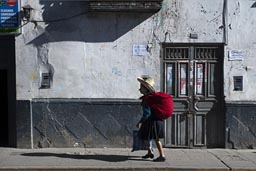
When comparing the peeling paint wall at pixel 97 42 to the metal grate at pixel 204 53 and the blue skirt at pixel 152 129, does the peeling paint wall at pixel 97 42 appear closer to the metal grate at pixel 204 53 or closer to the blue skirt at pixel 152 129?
the metal grate at pixel 204 53

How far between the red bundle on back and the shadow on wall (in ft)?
7.09

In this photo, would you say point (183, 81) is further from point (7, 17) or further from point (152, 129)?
point (7, 17)

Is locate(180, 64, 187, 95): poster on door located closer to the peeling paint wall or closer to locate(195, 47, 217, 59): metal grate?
locate(195, 47, 217, 59): metal grate

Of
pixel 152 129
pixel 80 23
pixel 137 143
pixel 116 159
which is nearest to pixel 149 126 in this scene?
pixel 152 129

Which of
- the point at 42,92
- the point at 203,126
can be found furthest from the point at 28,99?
the point at 203,126

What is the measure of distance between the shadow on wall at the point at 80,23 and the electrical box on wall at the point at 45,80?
733mm

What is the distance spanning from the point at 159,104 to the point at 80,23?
289 cm

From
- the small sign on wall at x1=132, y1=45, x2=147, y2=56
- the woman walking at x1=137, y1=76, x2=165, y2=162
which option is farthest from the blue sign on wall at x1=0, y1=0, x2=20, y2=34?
the woman walking at x1=137, y1=76, x2=165, y2=162

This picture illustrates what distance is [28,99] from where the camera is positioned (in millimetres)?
11383

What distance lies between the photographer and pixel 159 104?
9906mm

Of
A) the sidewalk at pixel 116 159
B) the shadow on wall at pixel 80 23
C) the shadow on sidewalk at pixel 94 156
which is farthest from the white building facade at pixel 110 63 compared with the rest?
the shadow on sidewalk at pixel 94 156

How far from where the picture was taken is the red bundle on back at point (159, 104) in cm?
987

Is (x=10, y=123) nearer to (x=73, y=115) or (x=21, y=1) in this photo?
(x=73, y=115)

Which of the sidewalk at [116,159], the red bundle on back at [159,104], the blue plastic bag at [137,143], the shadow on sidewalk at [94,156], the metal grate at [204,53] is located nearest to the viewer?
the sidewalk at [116,159]
